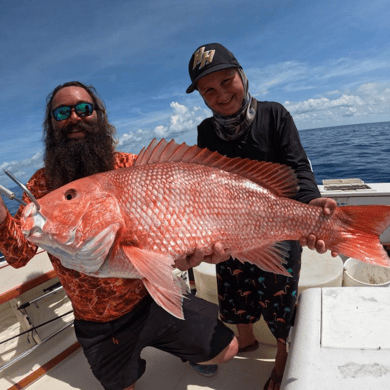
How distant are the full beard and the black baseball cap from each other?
37.6 inches

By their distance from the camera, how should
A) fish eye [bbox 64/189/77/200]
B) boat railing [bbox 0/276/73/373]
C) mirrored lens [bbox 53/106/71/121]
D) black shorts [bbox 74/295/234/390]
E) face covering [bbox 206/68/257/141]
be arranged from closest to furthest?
fish eye [bbox 64/189/77/200], face covering [bbox 206/68/257/141], black shorts [bbox 74/295/234/390], mirrored lens [bbox 53/106/71/121], boat railing [bbox 0/276/73/373]

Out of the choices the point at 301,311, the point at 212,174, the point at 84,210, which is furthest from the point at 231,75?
the point at 301,311

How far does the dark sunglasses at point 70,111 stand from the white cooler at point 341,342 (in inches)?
96.3

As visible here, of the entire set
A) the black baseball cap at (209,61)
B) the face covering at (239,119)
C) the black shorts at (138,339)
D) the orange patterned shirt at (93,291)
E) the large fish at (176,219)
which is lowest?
the black shorts at (138,339)

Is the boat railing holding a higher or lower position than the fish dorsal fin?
lower

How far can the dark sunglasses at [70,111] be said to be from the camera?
2.57 m

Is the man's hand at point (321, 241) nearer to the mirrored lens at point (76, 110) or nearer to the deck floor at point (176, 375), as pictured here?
the deck floor at point (176, 375)

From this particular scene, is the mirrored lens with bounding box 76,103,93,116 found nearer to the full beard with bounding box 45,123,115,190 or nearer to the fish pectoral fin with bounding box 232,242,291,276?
the full beard with bounding box 45,123,115,190

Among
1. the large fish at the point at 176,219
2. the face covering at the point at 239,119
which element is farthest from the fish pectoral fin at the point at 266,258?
the face covering at the point at 239,119

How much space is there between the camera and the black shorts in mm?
2453

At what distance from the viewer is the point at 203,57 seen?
7.40 feet

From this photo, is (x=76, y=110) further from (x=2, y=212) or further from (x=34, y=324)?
(x=34, y=324)

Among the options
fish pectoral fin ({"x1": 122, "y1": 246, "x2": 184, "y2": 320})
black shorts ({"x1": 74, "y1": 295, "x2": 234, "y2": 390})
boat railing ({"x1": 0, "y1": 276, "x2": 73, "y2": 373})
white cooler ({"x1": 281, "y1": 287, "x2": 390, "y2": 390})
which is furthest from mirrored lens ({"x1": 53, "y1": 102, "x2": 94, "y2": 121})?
white cooler ({"x1": 281, "y1": 287, "x2": 390, "y2": 390})

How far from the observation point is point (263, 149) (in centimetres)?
240
